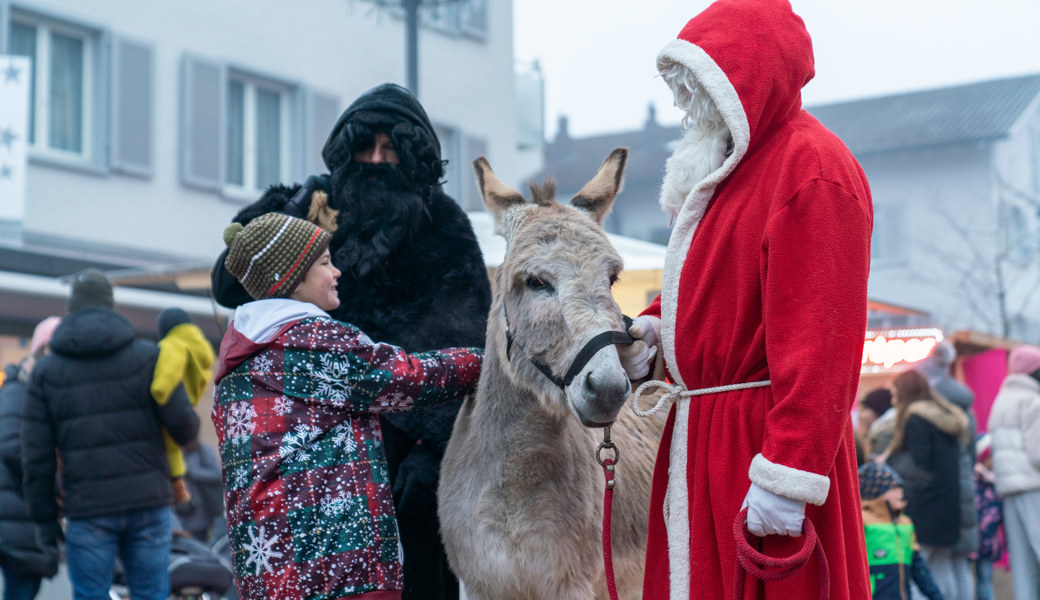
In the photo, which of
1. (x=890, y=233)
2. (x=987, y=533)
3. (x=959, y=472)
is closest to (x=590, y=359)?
(x=959, y=472)

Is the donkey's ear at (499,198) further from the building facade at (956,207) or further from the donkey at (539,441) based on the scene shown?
the building facade at (956,207)

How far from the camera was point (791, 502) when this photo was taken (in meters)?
2.27

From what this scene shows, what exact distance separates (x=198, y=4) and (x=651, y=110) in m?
32.8

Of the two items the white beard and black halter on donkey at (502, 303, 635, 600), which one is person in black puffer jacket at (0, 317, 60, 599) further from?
the white beard

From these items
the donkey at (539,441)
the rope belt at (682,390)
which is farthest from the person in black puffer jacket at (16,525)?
the rope belt at (682,390)

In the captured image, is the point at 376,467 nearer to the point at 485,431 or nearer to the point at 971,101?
the point at 485,431

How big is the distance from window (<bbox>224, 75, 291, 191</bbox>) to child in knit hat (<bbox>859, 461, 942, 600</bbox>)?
11.2m

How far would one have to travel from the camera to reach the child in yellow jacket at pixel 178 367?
19.8 ft

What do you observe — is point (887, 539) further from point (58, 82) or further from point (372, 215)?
point (58, 82)

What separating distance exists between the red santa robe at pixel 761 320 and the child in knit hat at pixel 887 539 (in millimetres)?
4108

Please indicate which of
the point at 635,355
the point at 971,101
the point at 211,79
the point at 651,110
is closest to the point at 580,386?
the point at 635,355

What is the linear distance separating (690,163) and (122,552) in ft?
15.2

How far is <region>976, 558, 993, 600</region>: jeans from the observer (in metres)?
8.96

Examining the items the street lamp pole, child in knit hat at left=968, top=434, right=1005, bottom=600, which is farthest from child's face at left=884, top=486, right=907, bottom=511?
the street lamp pole
